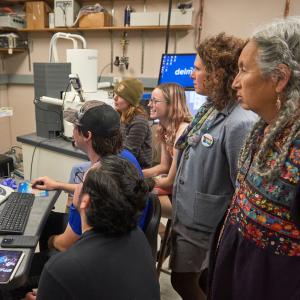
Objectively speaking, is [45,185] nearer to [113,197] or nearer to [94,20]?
[113,197]

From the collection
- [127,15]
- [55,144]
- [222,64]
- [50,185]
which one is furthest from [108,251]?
[127,15]

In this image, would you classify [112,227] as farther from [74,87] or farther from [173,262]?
[74,87]

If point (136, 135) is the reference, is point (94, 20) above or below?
above

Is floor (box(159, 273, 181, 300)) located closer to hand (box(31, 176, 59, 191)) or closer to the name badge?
hand (box(31, 176, 59, 191))

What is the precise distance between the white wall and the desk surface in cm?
177

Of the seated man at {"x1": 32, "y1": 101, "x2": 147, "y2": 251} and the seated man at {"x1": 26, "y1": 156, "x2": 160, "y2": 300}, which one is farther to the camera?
the seated man at {"x1": 32, "y1": 101, "x2": 147, "y2": 251}

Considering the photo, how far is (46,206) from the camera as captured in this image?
1.54m

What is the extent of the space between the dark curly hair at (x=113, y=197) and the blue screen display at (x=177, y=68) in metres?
2.21

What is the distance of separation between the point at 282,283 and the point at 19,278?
0.82 metres

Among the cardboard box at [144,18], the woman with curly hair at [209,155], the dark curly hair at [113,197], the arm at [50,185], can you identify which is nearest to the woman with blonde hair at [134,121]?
the arm at [50,185]

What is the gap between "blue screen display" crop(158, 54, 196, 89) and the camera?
117 inches

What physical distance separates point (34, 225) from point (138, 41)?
3.07m

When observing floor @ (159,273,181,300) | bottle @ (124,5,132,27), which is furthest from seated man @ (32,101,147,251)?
bottle @ (124,5,132,27)

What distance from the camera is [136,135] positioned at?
2252 millimetres
